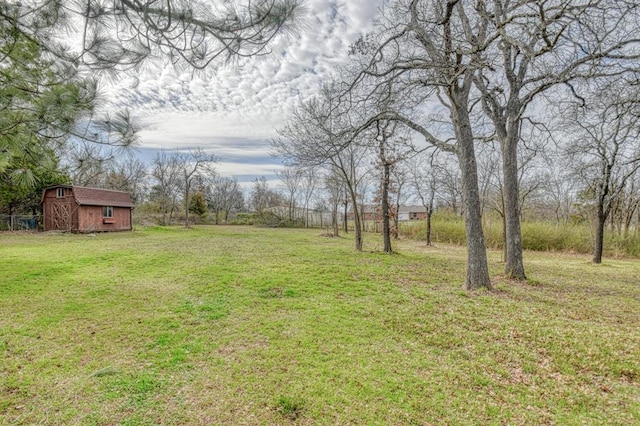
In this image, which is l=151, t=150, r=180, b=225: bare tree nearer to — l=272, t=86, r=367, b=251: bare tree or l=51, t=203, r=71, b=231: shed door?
l=51, t=203, r=71, b=231: shed door

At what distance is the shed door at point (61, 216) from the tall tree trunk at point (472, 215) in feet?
67.8

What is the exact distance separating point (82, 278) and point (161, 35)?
235 inches

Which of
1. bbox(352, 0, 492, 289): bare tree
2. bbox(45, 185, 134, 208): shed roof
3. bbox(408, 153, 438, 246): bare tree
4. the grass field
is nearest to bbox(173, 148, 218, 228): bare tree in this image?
bbox(45, 185, 134, 208): shed roof

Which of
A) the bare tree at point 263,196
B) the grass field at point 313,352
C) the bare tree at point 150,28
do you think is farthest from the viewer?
the bare tree at point 263,196

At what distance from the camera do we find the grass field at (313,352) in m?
2.34

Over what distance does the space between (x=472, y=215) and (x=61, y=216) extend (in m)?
21.3

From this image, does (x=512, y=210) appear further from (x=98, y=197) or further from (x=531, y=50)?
(x=98, y=197)

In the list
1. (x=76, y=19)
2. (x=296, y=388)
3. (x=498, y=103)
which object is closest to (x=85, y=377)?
(x=296, y=388)

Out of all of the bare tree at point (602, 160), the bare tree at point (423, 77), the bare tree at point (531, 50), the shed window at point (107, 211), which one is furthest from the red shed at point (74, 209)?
the bare tree at point (602, 160)

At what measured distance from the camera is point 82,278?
254 inches

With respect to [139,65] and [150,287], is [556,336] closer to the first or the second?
[139,65]

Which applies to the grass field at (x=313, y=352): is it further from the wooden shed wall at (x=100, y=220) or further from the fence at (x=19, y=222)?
the fence at (x=19, y=222)

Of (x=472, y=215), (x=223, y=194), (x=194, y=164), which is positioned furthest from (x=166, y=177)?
(x=472, y=215)

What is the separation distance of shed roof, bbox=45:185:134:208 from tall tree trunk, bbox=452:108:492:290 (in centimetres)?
1989
